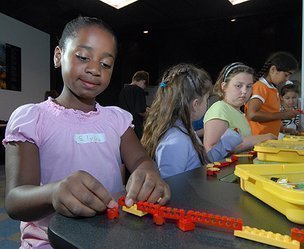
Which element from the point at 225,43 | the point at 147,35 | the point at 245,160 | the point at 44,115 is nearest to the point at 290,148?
the point at 245,160

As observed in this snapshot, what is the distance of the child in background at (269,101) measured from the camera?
198 centimetres

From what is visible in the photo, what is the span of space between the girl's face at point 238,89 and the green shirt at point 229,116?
5 centimetres

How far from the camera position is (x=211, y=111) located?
1599 millimetres

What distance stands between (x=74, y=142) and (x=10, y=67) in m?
4.14

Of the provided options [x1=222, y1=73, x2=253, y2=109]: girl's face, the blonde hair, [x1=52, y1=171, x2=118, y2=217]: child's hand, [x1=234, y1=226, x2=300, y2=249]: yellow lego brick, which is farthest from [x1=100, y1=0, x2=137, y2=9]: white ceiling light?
[x1=234, y1=226, x2=300, y2=249]: yellow lego brick

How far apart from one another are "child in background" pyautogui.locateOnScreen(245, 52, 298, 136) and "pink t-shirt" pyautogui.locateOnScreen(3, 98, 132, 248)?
1.34 meters

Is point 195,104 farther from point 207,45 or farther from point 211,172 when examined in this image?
point 207,45

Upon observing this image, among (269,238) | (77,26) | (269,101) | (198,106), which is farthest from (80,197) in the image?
(269,101)

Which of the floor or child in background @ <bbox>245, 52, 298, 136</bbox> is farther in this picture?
child in background @ <bbox>245, 52, 298, 136</bbox>

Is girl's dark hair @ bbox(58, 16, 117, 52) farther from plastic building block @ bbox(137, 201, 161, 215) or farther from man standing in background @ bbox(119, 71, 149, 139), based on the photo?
man standing in background @ bbox(119, 71, 149, 139)

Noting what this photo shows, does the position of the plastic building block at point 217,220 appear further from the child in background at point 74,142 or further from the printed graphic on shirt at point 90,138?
the printed graphic on shirt at point 90,138

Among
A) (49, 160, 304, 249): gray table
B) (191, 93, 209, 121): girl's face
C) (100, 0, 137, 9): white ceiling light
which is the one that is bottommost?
(49, 160, 304, 249): gray table

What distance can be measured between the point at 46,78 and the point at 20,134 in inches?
191

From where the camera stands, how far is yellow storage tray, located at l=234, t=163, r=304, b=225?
17.2 inches
